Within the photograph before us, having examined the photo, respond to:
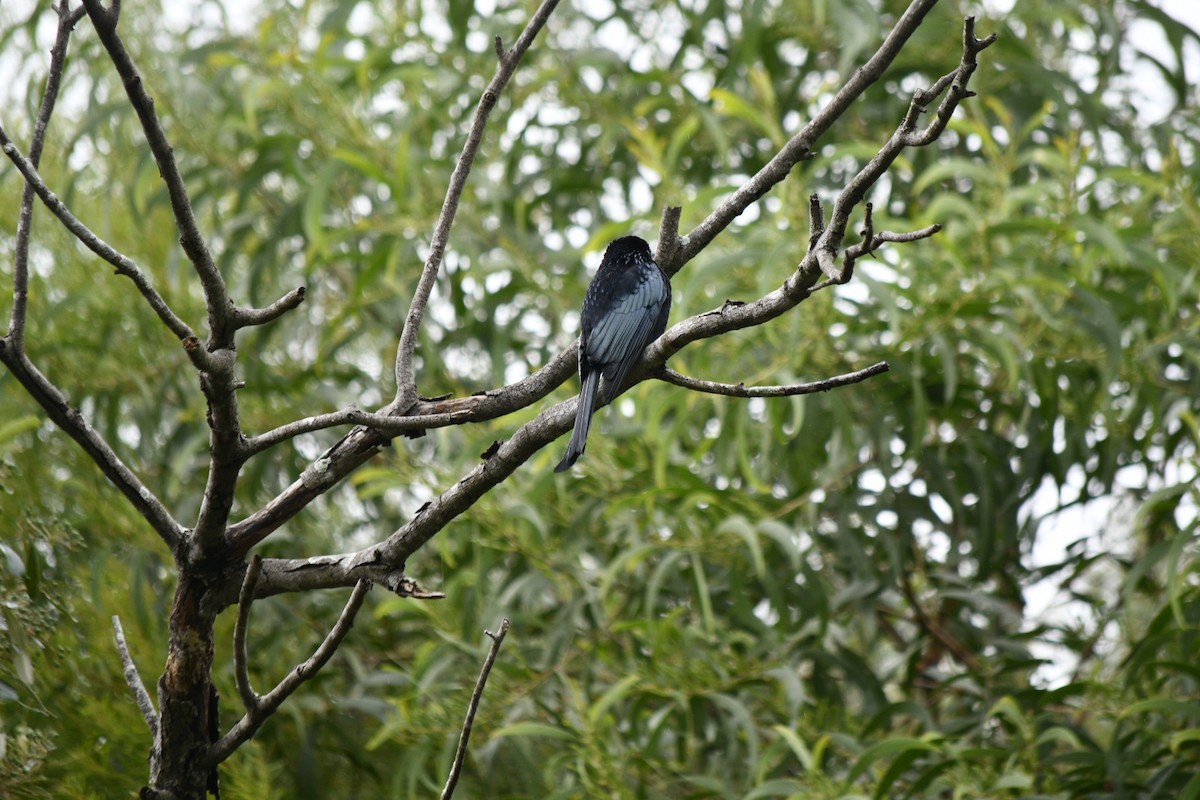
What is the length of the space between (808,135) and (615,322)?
828 mm

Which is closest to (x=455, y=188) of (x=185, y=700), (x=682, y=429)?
(x=185, y=700)

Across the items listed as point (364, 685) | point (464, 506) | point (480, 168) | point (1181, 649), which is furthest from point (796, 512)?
point (464, 506)

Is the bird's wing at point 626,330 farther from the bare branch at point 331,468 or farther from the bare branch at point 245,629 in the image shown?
the bare branch at point 245,629

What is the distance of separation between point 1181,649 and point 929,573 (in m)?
0.91

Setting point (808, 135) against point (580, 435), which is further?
point (580, 435)

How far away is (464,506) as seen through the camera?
1749 mm

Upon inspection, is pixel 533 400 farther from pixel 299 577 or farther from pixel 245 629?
pixel 245 629

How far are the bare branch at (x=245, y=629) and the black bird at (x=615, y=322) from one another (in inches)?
23.3

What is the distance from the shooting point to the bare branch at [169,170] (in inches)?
56.6

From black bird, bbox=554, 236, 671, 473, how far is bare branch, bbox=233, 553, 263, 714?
1.95 feet

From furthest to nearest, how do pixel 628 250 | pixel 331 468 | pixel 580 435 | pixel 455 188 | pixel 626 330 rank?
pixel 628 250 → pixel 626 330 → pixel 580 435 → pixel 455 188 → pixel 331 468

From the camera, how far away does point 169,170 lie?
1514 mm

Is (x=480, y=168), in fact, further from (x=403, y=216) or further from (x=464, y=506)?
(x=464, y=506)

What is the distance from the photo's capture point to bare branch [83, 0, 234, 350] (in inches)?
56.6
